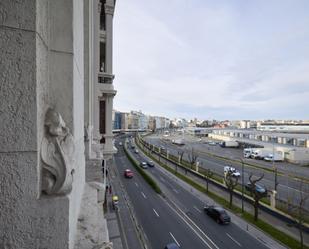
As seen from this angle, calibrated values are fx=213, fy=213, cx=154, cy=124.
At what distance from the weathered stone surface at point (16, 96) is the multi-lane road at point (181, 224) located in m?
16.3

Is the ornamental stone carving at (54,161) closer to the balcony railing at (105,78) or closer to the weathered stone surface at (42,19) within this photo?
the weathered stone surface at (42,19)

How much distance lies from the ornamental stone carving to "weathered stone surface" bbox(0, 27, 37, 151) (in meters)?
0.15

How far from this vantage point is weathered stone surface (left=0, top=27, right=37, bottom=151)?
1.80m

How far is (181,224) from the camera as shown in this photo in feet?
62.8

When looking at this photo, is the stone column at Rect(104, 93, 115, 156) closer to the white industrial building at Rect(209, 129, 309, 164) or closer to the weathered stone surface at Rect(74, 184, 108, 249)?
the weathered stone surface at Rect(74, 184, 108, 249)

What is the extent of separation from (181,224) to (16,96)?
1995 cm

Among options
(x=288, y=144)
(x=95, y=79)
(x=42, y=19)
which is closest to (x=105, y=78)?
(x=95, y=79)

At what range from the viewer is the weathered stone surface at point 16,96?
1798 millimetres

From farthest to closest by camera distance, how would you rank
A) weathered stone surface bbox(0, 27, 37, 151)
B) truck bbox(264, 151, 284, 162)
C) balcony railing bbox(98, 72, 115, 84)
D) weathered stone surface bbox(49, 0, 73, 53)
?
truck bbox(264, 151, 284, 162) < balcony railing bbox(98, 72, 115, 84) < weathered stone surface bbox(49, 0, 73, 53) < weathered stone surface bbox(0, 27, 37, 151)

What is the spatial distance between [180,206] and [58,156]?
924 inches

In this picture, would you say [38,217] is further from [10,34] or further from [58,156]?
[10,34]

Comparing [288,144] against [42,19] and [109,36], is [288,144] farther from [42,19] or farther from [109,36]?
[42,19]

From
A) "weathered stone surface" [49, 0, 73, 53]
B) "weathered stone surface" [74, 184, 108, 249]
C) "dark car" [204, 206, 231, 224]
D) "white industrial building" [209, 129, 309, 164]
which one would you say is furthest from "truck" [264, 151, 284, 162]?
"weathered stone surface" [49, 0, 73, 53]

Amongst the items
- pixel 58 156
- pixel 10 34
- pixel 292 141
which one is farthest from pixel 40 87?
pixel 292 141
